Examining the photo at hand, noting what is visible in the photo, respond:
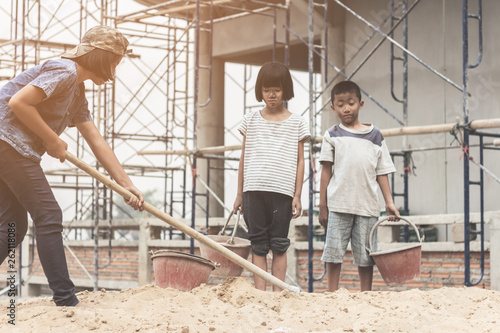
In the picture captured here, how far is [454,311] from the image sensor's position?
3.98 metres

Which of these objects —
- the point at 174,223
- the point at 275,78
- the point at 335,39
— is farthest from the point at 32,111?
the point at 335,39

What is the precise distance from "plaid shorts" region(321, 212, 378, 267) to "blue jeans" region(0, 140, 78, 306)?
1794 millimetres

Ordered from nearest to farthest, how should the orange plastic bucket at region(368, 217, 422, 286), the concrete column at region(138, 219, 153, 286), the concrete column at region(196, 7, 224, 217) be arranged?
the orange plastic bucket at region(368, 217, 422, 286), the concrete column at region(138, 219, 153, 286), the concrete column at region(196, 7, 224, 217)

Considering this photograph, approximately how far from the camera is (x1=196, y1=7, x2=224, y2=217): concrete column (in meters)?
14.8

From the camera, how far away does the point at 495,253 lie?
259 inches

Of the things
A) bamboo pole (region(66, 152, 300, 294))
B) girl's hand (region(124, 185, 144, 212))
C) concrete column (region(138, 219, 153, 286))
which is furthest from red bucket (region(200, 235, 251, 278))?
concrete column (region(138, 219, 153, 286))

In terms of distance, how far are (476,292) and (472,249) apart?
2504 millimetres

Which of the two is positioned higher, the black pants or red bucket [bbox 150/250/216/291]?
the black pants

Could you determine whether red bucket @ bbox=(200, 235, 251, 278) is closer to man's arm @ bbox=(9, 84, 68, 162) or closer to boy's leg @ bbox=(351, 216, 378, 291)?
boy's leg @ bbox=(351, 216, 378, 291)

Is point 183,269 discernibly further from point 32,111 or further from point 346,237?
point 32,111

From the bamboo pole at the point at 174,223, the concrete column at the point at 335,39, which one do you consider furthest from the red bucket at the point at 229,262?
the concrete column at the point at 335,39

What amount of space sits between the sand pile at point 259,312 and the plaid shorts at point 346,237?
22.6 inches

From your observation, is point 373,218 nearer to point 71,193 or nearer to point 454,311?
Result: point 454,311

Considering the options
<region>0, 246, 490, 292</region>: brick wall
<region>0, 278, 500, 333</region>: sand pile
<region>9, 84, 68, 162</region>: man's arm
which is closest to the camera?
<region>0, 278, 500, 333</region>: sand pile
